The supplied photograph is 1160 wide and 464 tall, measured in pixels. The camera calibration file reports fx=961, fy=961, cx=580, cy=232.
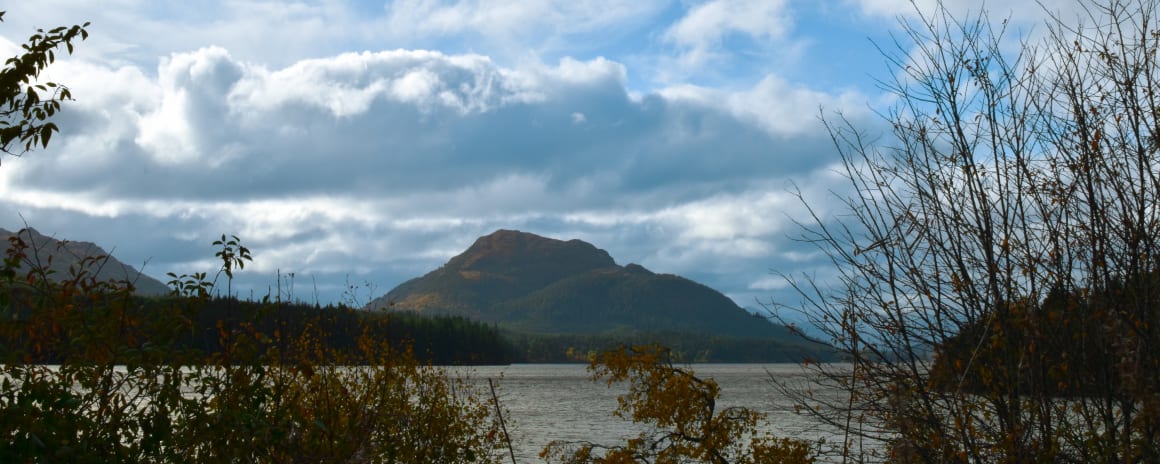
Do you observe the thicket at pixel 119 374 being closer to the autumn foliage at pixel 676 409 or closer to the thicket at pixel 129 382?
the thicket at pixel 129 382

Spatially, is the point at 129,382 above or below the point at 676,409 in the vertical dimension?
above

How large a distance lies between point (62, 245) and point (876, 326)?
6364 mm

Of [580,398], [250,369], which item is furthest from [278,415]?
[580,398]

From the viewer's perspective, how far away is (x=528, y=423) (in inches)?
2584

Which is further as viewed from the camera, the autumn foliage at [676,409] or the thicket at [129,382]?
the autumn foliage at [676,409]

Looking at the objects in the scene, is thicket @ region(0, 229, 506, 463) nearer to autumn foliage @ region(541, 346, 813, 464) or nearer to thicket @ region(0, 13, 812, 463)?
thicket @ region(0, 13, 812, 463)

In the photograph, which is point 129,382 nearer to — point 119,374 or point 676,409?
point 119,374

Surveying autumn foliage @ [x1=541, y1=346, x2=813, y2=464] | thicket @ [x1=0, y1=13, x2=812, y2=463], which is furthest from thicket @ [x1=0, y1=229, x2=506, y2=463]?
autumn foliage @ [x1=541, y1=346, x2=813, y2=464]

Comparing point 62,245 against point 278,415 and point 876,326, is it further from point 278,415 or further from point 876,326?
point 876,326

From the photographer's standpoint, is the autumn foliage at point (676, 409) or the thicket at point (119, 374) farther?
the autumn foliage at point (676, 409)

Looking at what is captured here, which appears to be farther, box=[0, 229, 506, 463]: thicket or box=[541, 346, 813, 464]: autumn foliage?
box=[541, 346, 813, 464]: autumn foliage

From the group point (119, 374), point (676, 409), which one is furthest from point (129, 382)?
point (676, 409)

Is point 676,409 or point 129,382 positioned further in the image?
point 676,409

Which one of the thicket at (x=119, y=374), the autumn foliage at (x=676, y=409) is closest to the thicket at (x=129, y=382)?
the thicket at (x=119, y=374)
